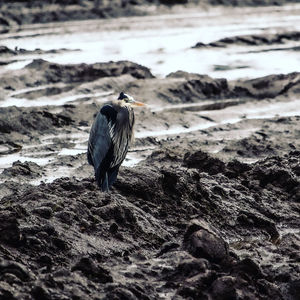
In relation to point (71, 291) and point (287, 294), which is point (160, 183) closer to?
point (287, 294)

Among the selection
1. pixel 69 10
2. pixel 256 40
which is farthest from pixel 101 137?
pixel 69 10

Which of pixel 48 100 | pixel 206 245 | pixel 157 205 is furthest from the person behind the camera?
pixel 48 100

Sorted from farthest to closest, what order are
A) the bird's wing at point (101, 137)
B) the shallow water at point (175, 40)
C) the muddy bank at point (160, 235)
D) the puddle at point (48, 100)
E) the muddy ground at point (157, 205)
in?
the shallow water at point (175, 40) < the puddle at point (48, 100) < the bird's wing at point (101, 137) < the muddy ground at point (157, 205) < the muddy bank at point (160, 235)

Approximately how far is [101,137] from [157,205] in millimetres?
889

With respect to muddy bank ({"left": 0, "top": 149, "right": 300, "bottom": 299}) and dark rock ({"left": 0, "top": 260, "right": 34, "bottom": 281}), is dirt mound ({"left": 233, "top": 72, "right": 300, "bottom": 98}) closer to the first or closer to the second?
muddy bank ({"left": 0, "top": 149, "right": 300, "bottom": 299})

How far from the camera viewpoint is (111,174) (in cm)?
844

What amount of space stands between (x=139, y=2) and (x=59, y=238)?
18.2 m

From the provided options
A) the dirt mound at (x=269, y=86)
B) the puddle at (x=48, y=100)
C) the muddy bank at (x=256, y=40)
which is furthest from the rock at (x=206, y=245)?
the muddy bank at (x=256, y=40)

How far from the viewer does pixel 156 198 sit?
863 centimetres

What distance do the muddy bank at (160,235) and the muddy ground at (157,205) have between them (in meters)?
0.01

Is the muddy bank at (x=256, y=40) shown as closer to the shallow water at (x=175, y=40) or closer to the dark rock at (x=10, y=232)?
the shallow water at (x=175, y=40)

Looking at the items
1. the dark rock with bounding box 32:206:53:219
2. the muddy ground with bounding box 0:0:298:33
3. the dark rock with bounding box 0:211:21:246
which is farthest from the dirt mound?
the dark rock with bounding box 0:211:21:246

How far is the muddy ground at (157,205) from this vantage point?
21.4 feet

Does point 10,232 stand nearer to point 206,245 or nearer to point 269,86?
point 206,245
